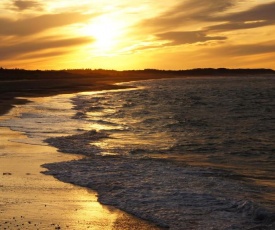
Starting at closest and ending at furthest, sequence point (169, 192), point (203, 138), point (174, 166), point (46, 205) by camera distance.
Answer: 1. point (46, 205)
2. point (169, 192)
3. point (174, 166)
4. point (203, 138)

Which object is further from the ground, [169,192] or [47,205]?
[47,205]

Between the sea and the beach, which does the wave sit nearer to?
the sea

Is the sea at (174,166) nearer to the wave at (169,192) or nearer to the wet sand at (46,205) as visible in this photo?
the wave at (169,192)

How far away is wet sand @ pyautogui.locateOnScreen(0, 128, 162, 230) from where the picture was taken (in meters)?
9.42

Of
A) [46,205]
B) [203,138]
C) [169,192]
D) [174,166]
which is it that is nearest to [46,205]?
[46,205]

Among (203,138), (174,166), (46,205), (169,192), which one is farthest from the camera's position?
(203,138)

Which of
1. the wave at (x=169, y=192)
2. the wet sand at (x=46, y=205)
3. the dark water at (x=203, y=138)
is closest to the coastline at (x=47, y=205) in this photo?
the wet sand at (x=46, y=205)

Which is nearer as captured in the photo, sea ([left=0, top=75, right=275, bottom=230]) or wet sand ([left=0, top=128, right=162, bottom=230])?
wet sand ([left=0, top=128, right=162, bottom=230])

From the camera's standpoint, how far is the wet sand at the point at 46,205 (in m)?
9.42

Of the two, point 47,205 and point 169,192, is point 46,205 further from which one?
point 169,192

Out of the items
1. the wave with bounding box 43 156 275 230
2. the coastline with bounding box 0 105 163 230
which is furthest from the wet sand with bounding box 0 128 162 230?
the wave with bounding box 43 156 275 230

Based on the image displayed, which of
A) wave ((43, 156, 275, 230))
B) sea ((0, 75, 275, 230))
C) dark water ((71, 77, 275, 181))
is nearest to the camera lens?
wave ((43, 156, 275, 230))

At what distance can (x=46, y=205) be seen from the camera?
10570 millimetres

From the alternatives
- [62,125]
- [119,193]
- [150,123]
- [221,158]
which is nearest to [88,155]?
[221,158]
